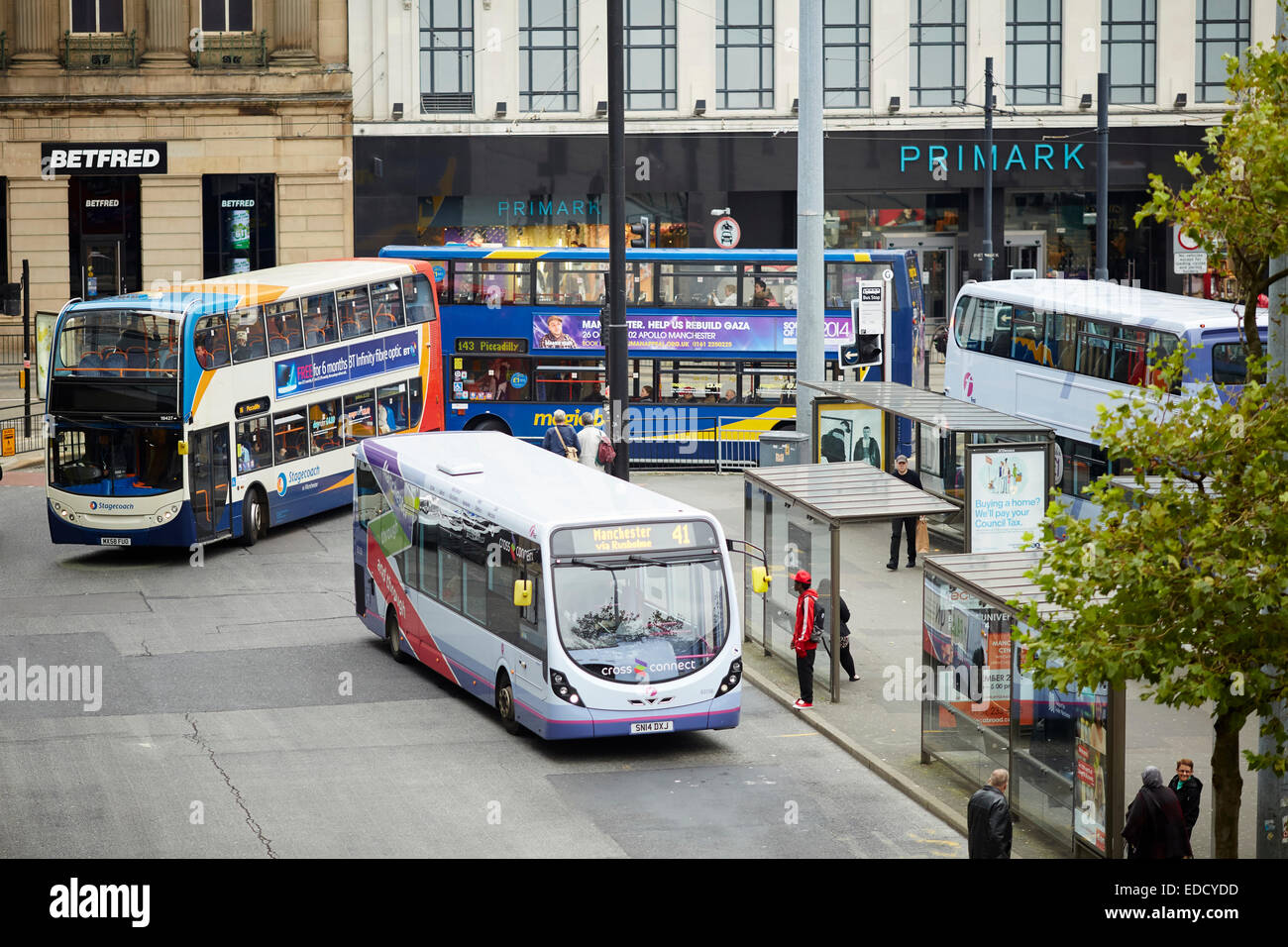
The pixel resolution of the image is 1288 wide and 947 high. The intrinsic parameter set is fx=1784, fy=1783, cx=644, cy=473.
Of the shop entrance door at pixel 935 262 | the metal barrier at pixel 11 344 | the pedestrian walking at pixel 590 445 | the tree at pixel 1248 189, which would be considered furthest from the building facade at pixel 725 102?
the tree at pixel 1248 189

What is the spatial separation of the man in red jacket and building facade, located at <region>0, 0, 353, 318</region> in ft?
97.7

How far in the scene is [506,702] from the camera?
1698 centimetres

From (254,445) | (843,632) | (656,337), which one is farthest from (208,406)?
(843,632)

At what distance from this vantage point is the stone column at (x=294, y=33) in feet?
146

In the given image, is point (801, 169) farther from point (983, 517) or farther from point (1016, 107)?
point (1016, 107)

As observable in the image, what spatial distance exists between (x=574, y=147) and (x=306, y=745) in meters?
30.6

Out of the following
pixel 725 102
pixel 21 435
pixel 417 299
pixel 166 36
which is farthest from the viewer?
pixel 725 102

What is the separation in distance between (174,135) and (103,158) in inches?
73.7

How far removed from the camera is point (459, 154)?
4503cm

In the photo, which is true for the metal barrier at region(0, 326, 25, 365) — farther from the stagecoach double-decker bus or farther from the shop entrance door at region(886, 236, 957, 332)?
the shop entrance door at region(886, 236, 957, 332)

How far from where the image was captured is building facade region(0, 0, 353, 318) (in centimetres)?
4459

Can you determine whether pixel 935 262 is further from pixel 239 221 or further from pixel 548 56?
pixel 239 221

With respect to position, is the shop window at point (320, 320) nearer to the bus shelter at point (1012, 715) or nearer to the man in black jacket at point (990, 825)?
the bus shelter at point (1012, 715)

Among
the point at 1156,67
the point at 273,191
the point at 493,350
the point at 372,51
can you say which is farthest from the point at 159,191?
the point at 1156,67
